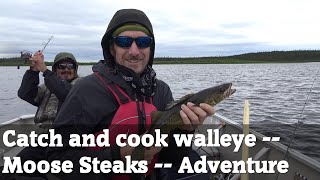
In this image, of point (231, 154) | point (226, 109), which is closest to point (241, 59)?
point (226, 109)

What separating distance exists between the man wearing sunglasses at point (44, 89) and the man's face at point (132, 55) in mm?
2994

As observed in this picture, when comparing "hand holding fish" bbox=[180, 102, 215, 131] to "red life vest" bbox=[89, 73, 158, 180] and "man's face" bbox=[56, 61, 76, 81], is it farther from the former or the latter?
"man's face" bbox=[56, 61, 76, 81]

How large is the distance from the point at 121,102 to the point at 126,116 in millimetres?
170

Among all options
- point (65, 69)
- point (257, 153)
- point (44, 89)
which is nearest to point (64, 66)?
point (65, 69)

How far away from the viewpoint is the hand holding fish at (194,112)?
326 centimetres

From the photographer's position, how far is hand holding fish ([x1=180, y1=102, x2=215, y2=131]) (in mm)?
3262

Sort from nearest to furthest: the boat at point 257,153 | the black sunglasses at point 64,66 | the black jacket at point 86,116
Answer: the black jacket at point 86,116 → the boat at point 257,153 → the black sunglasses at point 64,66

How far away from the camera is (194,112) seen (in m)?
3.30

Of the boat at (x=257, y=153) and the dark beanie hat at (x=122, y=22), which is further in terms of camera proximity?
the boat at (x=257, y=153)

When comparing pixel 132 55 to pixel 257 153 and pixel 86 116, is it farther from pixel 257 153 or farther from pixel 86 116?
pixel 257 153

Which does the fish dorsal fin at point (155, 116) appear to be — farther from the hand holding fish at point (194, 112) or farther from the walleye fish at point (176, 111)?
the hand holding fish at point (194, 112)

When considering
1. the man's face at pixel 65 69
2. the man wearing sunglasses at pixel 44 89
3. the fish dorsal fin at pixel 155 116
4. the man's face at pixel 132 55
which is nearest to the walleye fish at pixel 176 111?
the fish dorsal fin at pixel 155 116

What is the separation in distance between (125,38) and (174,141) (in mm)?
1272

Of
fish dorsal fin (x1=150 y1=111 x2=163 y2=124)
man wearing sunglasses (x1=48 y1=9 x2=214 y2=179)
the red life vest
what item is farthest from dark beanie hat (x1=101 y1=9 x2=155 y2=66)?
fish dorsal fin (x1=150 y1=111 x2=163 y2=124)
